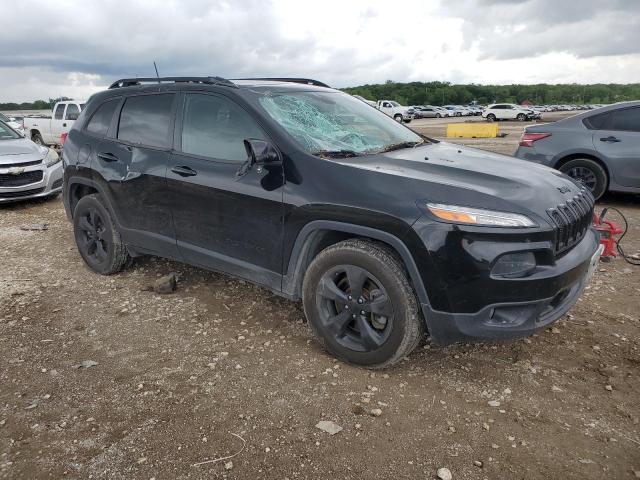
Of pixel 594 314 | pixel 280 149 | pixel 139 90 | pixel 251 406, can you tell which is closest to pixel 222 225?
pixel 280 149

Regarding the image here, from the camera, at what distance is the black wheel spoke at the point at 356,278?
301 cm

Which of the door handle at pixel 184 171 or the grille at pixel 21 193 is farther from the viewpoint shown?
the grille at pixel 21 193

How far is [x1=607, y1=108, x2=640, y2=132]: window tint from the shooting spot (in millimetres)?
7031

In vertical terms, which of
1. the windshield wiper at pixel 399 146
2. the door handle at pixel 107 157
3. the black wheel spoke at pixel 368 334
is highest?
the windshield wiper at pixel 399 146

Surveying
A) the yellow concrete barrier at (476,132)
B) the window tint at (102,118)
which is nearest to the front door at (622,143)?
the window tint at (102,118)

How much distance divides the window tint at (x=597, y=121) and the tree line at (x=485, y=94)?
8901cm

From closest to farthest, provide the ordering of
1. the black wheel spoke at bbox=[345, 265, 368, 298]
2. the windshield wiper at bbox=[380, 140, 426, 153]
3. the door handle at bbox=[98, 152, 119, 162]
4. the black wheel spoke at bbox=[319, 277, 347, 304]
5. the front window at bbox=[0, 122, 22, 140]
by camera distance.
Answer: the black wheel spoke at bbox=[345, 265, 368, 298]
the black wheel spoke at bbox=[319, 277, 347, 304]
the windshield wiper at bbox=[380, 140, 426, 153]
the door handle at bbox=[98, 152, 119, 162]
the front window at bbox=[0, 122, 22, 140]

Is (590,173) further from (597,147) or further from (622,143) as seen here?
(622,143)

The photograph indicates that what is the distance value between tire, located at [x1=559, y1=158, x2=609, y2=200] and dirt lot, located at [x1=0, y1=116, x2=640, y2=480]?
3277 mm

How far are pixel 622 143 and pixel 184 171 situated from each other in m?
6.14

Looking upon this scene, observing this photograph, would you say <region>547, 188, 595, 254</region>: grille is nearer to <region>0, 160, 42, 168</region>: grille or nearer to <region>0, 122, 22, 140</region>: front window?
<region>0, 160, 42, 168</region>: grille

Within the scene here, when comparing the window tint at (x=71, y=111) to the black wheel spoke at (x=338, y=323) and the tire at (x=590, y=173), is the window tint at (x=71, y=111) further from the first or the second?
the black wheel spoke at (x=338, y=323)

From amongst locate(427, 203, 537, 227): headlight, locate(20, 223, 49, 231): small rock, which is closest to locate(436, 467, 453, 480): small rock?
locate(427, 203, 537, 227): headlight

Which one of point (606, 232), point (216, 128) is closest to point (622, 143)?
point (606, 232)
